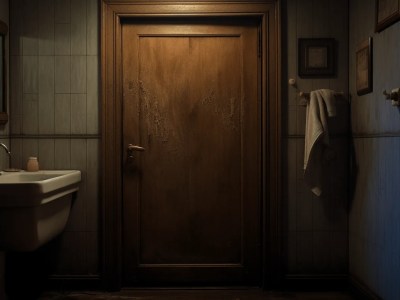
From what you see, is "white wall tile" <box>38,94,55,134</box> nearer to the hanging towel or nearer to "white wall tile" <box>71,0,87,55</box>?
"white wall tile" <box>71,0,87,55</box>

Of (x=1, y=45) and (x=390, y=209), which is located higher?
(x=1, y=45)

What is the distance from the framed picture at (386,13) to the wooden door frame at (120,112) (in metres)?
0.64

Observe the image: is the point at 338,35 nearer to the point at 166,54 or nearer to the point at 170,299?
the point at 166,54

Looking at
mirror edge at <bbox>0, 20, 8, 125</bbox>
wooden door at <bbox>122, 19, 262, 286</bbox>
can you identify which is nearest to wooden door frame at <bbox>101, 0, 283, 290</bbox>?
wooden door at <bbox>122, 19, 262, 286</bbox>

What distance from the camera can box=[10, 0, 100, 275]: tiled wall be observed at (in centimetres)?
293

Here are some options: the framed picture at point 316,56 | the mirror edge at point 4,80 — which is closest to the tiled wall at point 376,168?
the framed picture at point 316,56

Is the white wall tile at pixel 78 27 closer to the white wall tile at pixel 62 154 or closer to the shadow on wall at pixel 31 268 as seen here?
the white wall tile at pixel 62 154

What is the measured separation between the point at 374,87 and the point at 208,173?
1130 millimetres

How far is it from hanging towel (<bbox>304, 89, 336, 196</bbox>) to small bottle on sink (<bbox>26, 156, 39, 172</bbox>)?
1.64 metres

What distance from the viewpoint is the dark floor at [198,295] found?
2826 mm

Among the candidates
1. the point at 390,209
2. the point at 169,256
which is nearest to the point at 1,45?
the point at 169,256

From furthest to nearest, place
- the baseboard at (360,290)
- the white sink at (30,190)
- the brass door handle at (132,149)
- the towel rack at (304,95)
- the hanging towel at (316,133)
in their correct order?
the brass door handle at (132,149), the towel rack at (304,95), the hanging towel at (316,133), the baseboard at (360,290), the white sink at (30,190)

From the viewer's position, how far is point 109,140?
9.52 feet

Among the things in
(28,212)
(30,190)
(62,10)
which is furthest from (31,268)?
(62,10)
